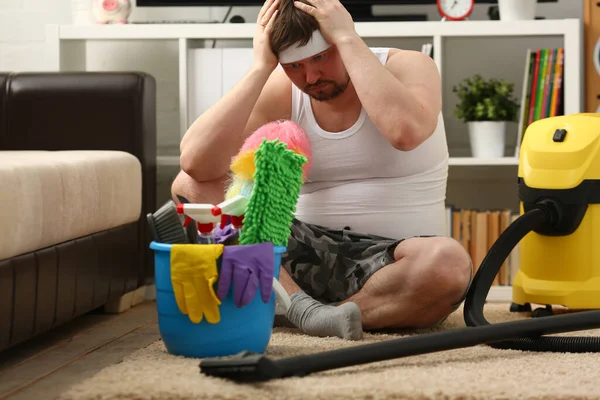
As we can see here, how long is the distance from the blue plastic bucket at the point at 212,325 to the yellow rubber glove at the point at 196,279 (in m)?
0.02

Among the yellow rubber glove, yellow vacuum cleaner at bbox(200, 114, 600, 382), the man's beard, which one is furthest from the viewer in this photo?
yellow vacuum cleaner at bbox(200, 114, 600, 382)

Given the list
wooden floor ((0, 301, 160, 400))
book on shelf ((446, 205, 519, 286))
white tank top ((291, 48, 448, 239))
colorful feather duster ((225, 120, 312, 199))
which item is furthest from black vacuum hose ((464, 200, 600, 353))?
wooden floor ((0, 301, 160, 400))

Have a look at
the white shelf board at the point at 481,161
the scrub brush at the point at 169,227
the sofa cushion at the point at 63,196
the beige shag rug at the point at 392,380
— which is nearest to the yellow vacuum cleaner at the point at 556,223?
the beige shag rug at the point at 392,380

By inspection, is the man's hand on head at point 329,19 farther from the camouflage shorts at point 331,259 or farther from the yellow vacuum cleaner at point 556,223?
the yellow vacuum cleaner at point 556,223

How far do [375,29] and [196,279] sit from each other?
1.40 m

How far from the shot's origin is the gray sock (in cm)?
182

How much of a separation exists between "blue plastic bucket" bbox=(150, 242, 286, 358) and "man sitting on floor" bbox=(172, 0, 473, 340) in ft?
0.85

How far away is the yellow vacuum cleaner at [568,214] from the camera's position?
2.16 metres

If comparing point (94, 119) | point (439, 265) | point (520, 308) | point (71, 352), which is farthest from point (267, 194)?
point (94, 119)

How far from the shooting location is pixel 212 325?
5.24ft

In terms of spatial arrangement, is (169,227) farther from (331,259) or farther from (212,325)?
(331,259)

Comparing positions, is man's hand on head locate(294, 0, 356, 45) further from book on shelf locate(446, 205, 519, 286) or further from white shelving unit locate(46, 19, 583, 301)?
book on shelf locate(446, 205, 519, 286)

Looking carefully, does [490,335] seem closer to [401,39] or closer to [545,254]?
[545,254]

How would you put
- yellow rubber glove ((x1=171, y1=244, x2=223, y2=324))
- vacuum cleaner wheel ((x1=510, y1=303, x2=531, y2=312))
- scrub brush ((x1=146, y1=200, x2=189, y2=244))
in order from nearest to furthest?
yellow rubber glove ((x1=171, y1=244, x2=223, y2=324))
scrub brush ((x1=146, y1=200, x2=189, y2=244))
vacuum cleaner wheel ((x1=510, y1=303, x2=531, y2=312))
